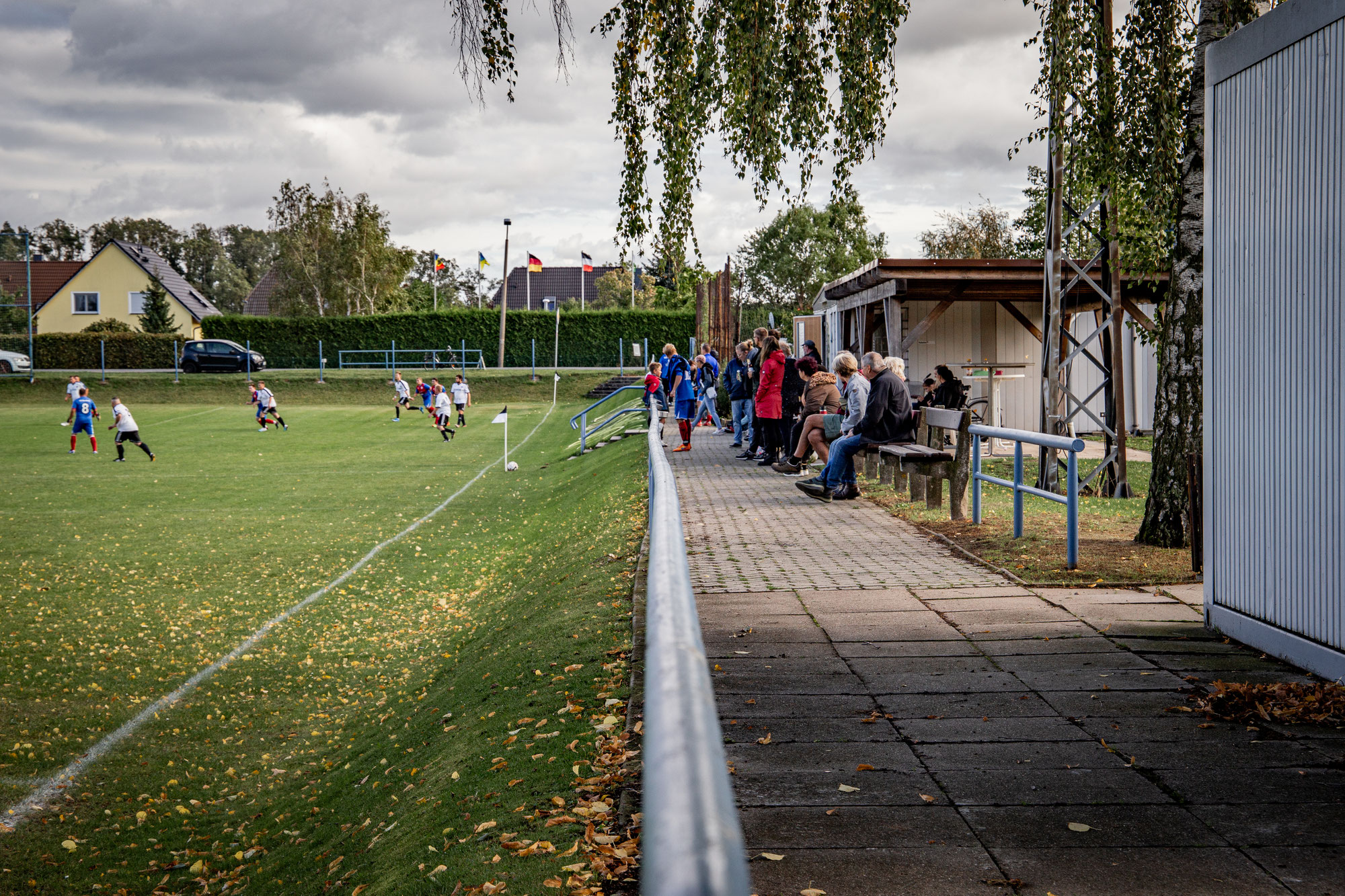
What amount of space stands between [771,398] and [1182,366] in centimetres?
753

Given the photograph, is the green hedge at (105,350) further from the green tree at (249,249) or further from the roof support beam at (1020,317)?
the green tree at (249,249)

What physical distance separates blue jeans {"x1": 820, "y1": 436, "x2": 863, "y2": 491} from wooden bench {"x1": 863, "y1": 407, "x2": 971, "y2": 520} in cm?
34

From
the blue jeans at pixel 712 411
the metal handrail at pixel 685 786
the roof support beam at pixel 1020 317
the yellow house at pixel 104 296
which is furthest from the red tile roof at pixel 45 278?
the metal handrail at pixel 685 786

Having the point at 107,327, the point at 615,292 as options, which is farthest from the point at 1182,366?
the point at 615,292

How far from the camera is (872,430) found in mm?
12883

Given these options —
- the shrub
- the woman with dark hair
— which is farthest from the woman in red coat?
the shrub

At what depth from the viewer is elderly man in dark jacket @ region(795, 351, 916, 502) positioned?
1273 centimetres

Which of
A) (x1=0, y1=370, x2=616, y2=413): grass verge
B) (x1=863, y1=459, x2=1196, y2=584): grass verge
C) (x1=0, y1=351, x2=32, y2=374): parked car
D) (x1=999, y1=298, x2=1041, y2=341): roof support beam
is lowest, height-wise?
(x1=863, y1=459, x2=1196, y2=584): grass verge

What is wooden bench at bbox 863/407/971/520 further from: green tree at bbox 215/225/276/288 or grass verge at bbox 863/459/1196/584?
green tree at bbox 215/225/276/288

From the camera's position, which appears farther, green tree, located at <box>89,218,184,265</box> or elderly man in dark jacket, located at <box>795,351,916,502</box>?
green tree, located at <box>89,218,184,265</box>

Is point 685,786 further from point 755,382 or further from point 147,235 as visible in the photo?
point 147,235

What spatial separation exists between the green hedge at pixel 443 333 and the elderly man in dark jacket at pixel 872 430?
141 ft

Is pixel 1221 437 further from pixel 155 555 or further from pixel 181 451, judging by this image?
pixel 181 451

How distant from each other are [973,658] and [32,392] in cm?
4952
